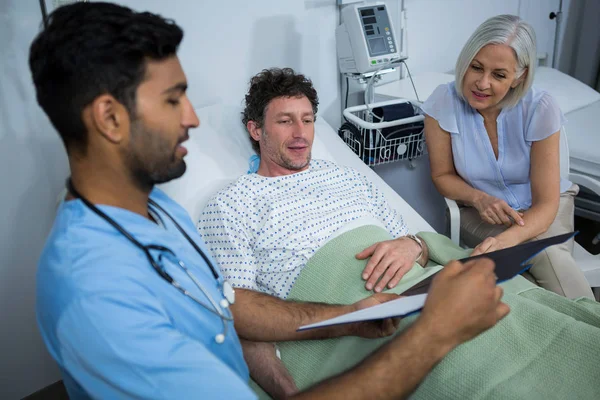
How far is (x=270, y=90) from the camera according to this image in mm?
1729

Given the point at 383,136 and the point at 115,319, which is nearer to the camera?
the point at 115,319

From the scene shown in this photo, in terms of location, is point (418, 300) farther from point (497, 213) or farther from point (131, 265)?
point (497, 213)

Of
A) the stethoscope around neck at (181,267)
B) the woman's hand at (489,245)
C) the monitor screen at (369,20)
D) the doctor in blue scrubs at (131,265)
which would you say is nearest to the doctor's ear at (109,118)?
the doctor in blue scrubs at (131,265)

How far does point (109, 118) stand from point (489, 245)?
3.94ft

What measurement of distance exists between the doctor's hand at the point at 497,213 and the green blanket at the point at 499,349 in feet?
1.11

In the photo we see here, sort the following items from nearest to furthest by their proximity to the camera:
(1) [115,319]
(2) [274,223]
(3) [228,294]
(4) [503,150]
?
(1) [115,319] → (3) [228,294] → (2) [274,223] → (4) [503,150]

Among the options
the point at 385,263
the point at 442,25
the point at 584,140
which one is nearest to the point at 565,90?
the point at 584,140

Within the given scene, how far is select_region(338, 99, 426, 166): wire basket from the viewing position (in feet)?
6.72

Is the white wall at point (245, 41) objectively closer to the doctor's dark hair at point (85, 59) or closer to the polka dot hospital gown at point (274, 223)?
the polka dot hospital gown at point (274, 223)

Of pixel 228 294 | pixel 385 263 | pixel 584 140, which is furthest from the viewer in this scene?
pixel 584 140

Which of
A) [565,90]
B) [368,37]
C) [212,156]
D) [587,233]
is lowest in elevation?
[587,233]

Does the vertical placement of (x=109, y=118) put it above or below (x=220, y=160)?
above

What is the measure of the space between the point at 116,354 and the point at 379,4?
1.84m

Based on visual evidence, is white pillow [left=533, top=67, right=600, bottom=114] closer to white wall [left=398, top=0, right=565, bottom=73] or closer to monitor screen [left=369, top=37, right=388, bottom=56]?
white wall [left=398, top=0, right=565, bottom=73]
